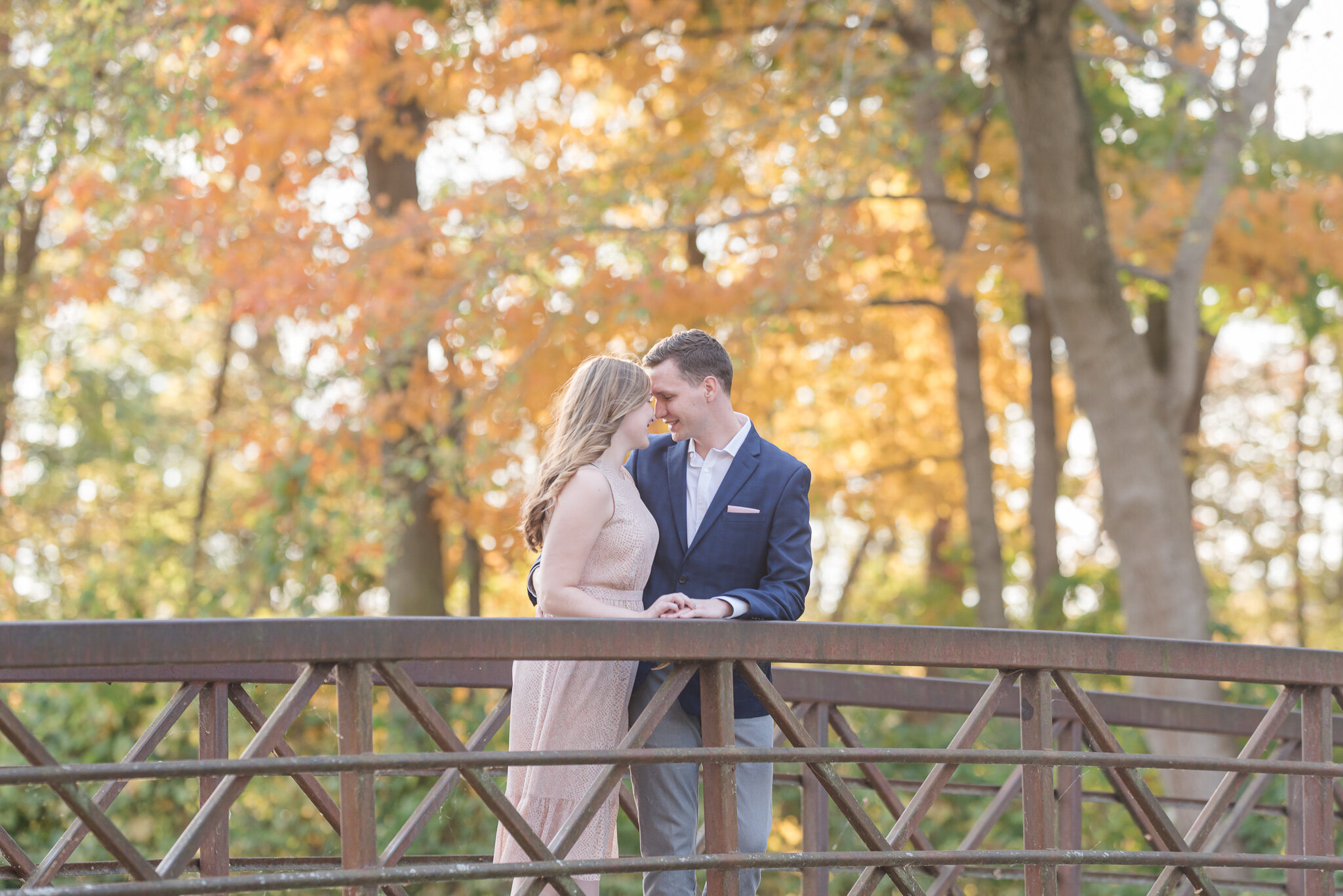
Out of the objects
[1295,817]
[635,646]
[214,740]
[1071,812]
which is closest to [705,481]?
[635,646]

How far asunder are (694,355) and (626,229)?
5.54 m

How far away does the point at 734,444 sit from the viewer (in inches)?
140

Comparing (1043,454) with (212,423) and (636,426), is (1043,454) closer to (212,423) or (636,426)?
(212,423)

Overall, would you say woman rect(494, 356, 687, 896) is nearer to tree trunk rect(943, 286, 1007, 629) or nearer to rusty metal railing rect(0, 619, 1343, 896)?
rusty metal railing rect(0, 619, 1343, 896)

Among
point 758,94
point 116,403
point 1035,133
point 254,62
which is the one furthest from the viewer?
point 116,403

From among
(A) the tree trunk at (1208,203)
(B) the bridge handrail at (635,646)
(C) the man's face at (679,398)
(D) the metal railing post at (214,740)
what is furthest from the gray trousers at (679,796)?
(A) the tree trunk at (1208,203)

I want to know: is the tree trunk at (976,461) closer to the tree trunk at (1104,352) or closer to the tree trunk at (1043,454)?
the tree trunk at (1043,454)

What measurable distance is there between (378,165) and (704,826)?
925 centimetres

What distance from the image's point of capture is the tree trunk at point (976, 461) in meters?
12.6

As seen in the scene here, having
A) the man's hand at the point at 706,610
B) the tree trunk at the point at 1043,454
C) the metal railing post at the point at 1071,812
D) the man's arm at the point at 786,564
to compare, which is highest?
the tree trunk at the point at 1043,454

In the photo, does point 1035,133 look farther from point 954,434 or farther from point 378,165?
point 954,434

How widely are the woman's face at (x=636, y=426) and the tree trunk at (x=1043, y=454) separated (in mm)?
9657

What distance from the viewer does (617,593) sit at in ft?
11.1

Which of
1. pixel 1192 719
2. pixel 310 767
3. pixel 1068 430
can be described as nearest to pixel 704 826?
pixel 310 767
